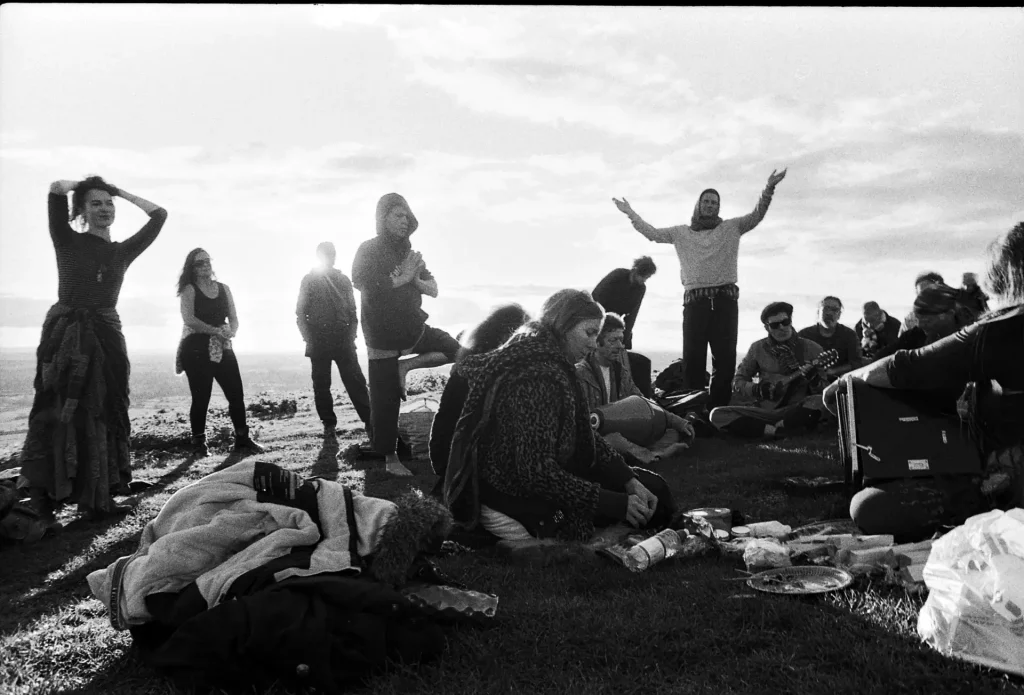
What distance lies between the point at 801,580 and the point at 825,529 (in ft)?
3.17

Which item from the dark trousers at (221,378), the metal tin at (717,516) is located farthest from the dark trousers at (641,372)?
the dark trousers at (221,378)

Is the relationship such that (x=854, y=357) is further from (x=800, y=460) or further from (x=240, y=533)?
(x=240, y=533)

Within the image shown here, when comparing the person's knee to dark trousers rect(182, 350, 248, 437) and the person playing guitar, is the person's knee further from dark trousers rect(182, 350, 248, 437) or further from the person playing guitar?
dark trousers rect(182, 350, 248, 437)

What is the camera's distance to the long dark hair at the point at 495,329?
15.0ft

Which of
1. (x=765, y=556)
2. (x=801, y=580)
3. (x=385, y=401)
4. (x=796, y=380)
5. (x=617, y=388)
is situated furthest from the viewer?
(x=796, y=380)

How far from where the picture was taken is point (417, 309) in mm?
6711

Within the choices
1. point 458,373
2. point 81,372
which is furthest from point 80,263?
point 458,373

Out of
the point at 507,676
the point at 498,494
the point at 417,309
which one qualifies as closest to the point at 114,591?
the point at 507,676

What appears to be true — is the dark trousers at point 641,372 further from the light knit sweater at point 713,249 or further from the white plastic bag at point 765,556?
the white plastic bag at point 765,556

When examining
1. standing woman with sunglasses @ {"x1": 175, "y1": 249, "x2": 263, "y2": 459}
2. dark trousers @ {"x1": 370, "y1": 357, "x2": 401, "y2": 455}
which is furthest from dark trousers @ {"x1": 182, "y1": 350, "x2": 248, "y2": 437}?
dark trousers @ {"x1": 370, "y1": 357, "x2": 401, "y2": 455}

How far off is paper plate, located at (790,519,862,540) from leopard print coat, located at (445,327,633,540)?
1.10 m

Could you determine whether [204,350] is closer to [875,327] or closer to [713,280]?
[713,280]

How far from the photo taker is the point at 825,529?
429 centimetres

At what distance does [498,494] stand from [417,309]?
274 centimetres
